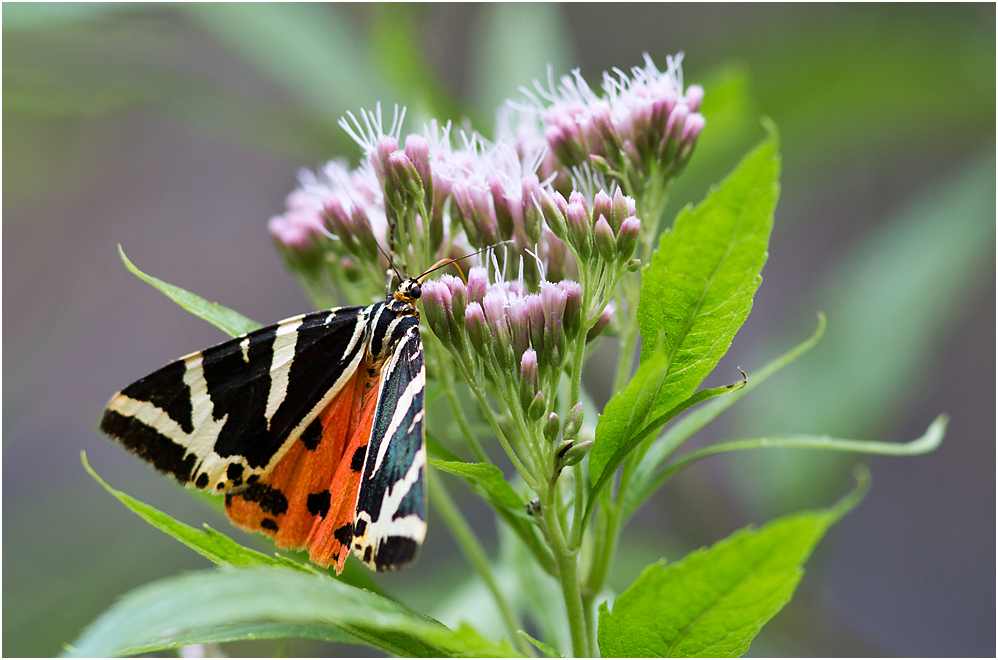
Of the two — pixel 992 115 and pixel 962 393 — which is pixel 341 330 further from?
pixel 962 393

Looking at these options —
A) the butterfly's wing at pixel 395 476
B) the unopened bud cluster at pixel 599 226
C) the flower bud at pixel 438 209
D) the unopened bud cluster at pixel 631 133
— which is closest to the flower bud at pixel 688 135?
the unopened bud cluster at pixel 631 133

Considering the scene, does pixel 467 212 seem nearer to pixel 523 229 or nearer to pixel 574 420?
pixel 523 229

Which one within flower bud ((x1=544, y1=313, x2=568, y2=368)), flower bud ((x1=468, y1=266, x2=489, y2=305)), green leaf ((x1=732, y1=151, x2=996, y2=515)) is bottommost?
flower bud ((x1=544, y1=313, x2=568, y2=368))

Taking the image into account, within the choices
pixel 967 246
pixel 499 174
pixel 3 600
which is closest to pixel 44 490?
pixel 3 600

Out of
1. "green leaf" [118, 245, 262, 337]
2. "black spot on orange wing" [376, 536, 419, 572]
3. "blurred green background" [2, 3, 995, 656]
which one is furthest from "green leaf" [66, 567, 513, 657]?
"blurred green background" [2, 3, 995, 656]

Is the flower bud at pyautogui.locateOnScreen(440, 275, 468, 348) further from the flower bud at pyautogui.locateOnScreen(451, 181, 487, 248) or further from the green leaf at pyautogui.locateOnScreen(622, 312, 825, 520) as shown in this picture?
the green leaf at pyautogui.locateOnScreen(622, 312, 825, 520)
